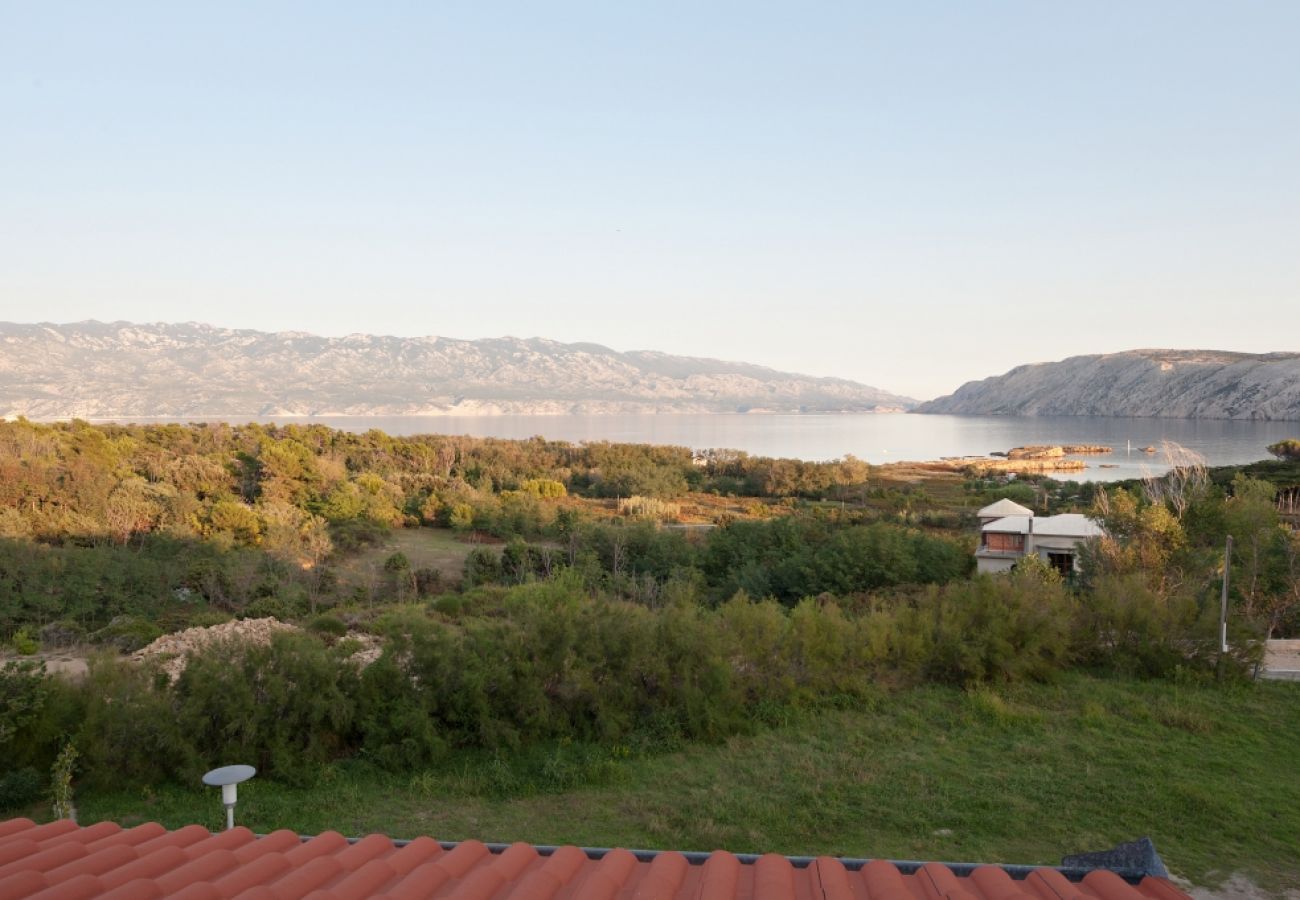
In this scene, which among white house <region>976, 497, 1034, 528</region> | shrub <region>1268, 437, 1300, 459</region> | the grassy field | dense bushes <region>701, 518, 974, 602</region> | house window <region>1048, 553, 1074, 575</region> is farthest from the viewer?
shrub <region>1268, 437, 1300, 459</region>

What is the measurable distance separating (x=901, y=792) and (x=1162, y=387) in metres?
144

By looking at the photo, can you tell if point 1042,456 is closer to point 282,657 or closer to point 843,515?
point 843,515

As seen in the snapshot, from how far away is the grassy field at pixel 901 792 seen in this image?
6.00m

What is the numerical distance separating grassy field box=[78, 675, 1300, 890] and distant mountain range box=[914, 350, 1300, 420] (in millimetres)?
120213

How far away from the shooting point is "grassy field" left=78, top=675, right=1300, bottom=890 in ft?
19.7

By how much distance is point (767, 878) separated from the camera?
2.99 metres

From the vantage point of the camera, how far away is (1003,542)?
22.2m

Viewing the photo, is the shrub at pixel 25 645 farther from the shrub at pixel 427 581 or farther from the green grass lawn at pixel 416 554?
the shrub at pixel 427 581

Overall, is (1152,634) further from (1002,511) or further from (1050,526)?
(1002,511)

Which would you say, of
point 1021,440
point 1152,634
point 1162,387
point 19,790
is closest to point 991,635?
point 1152,634

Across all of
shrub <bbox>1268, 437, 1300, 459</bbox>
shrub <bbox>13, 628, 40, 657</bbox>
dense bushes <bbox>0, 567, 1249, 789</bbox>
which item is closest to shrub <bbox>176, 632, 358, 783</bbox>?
dense bushes <bbox>0, 567, 1249, 789</bbox>

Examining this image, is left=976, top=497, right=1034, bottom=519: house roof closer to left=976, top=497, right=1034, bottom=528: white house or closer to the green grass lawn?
left=976, top=497, right=1034, bottom=528: white house

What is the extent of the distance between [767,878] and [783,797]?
4074 mm

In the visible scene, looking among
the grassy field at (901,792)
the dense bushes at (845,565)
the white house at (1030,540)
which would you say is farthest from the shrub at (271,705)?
the white house at (1030,540)
